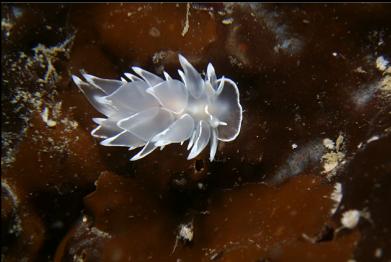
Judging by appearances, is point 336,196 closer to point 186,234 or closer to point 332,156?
point 332,156

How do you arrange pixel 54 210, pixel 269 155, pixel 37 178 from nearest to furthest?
pixel 269 155
pixel 37 178
pixel 54 210

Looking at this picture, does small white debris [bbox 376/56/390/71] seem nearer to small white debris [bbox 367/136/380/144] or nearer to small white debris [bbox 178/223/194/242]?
small white debris [bbox 367/136/380/144]

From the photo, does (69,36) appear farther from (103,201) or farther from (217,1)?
(103,201)

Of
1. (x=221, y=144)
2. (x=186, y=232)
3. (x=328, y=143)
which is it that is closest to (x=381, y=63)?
(x=328, y=143)

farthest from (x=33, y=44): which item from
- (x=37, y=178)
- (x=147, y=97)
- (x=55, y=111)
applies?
(x=37, y=178)

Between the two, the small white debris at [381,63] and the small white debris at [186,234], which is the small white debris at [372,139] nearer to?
the small white debris at [381,63]
